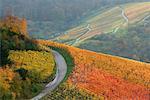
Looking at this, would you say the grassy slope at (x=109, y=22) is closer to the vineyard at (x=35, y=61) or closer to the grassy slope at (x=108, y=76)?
the grassy slope at (x=108, y=76)

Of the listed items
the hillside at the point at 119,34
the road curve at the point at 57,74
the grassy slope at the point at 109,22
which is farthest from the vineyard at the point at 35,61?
the grassy slope at the point at 109,22

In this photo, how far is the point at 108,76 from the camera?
118ft

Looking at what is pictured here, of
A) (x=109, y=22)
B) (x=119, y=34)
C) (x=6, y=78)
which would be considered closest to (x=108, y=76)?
(x=6, y=78)

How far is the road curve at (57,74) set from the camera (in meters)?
30.1

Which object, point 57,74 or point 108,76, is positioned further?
point 108,76

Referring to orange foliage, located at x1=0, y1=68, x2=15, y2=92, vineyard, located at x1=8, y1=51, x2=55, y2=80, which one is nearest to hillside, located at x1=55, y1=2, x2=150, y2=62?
vineyard, located at x1=8, y1=51, x2=55, y2=80

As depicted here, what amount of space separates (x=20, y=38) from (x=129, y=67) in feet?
37.8

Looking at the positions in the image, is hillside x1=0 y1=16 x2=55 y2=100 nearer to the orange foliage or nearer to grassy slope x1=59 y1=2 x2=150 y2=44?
the orange foliage

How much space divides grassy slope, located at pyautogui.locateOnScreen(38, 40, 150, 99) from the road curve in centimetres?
83

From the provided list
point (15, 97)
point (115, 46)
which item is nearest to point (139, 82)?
point (15, 97)

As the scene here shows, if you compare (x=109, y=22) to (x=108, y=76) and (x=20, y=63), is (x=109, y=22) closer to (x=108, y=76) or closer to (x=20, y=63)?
(x=108, y=76)

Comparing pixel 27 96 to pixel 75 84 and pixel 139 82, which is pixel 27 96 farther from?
pixel 139 82

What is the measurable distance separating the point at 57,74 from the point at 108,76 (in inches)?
201

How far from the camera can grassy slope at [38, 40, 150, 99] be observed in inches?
1302
